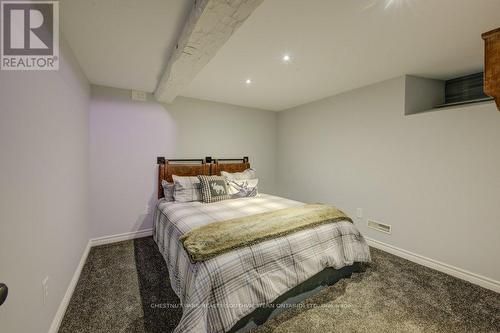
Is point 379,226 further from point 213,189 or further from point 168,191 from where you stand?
point 168,191

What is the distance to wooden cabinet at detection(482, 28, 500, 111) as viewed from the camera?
1.24 meters

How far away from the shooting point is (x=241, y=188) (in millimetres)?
3234

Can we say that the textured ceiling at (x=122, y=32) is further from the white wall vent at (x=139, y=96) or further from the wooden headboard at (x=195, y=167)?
the wooden headboard at (x=195, y=167)

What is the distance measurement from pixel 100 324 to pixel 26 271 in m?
0.74

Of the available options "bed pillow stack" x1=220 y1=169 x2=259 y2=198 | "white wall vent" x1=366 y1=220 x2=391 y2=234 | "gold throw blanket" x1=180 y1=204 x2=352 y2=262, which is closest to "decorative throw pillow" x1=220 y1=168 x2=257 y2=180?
"bed pillow stack" x1=220 y1=169 x2=259 y2=198

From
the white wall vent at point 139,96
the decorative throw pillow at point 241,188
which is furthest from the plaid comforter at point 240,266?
the white wall vent at point 139,96

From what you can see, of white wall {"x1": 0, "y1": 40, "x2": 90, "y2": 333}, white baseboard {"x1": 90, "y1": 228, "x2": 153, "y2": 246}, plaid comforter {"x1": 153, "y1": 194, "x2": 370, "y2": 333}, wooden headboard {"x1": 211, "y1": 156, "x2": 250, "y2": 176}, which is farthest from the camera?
wooden headboard {"x1": 211, "y1": 156, "x2": 250, "y2": 176}

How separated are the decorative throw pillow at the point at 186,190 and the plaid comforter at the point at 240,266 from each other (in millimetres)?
411

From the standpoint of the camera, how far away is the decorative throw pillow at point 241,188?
3178 mm

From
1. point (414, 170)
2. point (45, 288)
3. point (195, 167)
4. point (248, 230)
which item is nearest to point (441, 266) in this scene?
point (414, 170)

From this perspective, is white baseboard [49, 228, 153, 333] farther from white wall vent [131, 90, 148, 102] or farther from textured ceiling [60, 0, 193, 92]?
textured ceiling [60, 0, 193, 92]

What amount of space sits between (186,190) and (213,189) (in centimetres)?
37

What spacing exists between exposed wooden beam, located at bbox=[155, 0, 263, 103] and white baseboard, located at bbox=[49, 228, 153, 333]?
7.25ft

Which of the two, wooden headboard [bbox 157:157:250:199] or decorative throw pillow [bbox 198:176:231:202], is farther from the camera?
wooden headboard [bbox 157:157:250:199]
